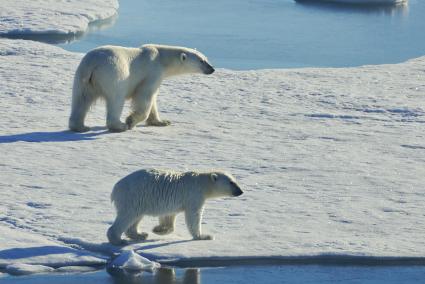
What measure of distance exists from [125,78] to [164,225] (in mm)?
3063

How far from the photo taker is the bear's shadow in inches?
389

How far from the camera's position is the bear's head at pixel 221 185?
7242mm

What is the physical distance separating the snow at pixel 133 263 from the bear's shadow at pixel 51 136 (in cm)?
333

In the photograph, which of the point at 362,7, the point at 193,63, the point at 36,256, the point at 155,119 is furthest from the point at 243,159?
the point at 362,7

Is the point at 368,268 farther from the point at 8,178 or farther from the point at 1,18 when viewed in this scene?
the point at 1,18

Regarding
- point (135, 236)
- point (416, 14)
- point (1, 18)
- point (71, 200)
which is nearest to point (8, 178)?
point (71, 200)

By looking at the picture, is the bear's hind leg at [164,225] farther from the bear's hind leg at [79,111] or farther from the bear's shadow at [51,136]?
the bear's hind leg at [79,111]

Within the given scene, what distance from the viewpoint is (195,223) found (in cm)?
712

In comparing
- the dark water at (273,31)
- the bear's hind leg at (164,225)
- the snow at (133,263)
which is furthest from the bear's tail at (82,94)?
the dark water at (273,31)

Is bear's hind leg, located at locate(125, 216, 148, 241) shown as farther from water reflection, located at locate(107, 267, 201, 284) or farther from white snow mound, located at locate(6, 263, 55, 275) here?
white snow mound, located at locate(6, 263, 55, 275)

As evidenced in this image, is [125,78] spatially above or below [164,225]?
above

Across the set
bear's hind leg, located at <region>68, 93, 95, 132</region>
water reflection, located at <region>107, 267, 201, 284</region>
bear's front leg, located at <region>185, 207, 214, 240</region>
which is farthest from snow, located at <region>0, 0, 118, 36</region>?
water reflection, located at <region>107, 267, 201, 284</region>

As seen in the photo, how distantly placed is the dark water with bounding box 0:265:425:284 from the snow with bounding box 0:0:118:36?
9787mm

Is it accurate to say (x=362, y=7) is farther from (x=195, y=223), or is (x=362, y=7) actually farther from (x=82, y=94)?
(x=195, y=223)
